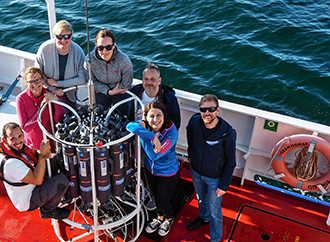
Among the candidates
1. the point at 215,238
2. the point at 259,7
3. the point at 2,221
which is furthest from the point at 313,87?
the point at 2,221

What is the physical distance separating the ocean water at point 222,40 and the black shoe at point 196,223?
4.79 metres

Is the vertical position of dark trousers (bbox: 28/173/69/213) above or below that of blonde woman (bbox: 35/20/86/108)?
below

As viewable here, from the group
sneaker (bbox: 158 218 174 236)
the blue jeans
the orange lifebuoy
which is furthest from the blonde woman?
the orange lifebuoy

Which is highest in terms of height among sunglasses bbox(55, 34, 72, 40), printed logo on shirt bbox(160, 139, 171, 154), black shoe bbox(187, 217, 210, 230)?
sunglasses bbox(55, 34, 72, 40)

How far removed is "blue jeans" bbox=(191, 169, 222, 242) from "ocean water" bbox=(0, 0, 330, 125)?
4.90 metres

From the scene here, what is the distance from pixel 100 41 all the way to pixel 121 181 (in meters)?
1.26

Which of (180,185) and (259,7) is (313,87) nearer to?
(259,7)

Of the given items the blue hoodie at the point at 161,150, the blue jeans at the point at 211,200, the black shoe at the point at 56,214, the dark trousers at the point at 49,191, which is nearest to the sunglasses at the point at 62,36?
the blue hoodie at the point at 161,150

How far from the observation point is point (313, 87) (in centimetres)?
862

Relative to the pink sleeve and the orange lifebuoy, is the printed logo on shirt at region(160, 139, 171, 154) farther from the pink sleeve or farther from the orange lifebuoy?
the orange lifebuoy

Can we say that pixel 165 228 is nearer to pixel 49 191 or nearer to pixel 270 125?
pixel 49 191

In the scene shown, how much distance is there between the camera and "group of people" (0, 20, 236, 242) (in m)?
3.04

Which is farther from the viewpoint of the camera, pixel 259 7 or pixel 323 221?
pixel 259 7

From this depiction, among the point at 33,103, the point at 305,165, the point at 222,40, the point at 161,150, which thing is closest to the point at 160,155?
the point at 161,150
